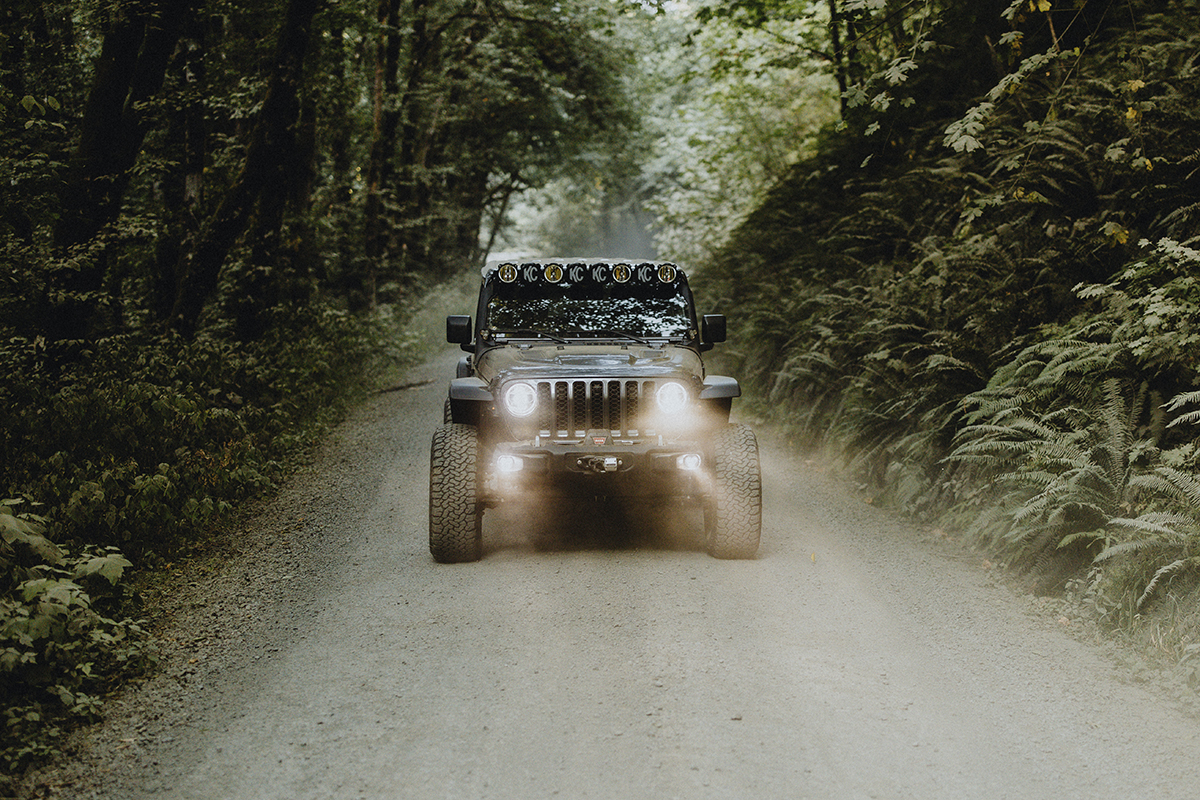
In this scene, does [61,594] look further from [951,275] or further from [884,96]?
[951,275]

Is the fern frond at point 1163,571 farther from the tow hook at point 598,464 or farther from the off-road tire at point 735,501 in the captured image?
the tow hook at point 598,464

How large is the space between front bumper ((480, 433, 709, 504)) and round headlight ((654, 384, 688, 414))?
9.2 inches

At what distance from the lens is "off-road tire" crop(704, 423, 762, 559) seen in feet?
20.0

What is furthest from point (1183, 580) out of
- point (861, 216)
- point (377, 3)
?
point (377, 3)

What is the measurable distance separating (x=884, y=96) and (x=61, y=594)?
6.28 metres

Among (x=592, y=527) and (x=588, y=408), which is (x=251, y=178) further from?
(x=588, y=408)

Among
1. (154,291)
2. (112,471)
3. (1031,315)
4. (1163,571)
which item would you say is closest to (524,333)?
(112,471)

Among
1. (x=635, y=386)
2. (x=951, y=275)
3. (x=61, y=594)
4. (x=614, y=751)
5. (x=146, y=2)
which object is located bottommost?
(x=614, y=751)

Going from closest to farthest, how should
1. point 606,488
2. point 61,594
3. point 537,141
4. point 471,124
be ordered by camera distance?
1. point 61,594
2. point 606,488
3. point 471,124
4. point 537,141

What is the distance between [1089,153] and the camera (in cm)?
845

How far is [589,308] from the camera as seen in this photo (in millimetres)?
7262

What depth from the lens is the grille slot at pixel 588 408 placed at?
19.7 ft

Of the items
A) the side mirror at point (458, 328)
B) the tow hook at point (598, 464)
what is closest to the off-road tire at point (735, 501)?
the tow hook at point (598, 464)

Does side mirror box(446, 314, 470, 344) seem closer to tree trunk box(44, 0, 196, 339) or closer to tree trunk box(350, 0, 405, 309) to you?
tree trunk box(44, 0, 196, 339)
